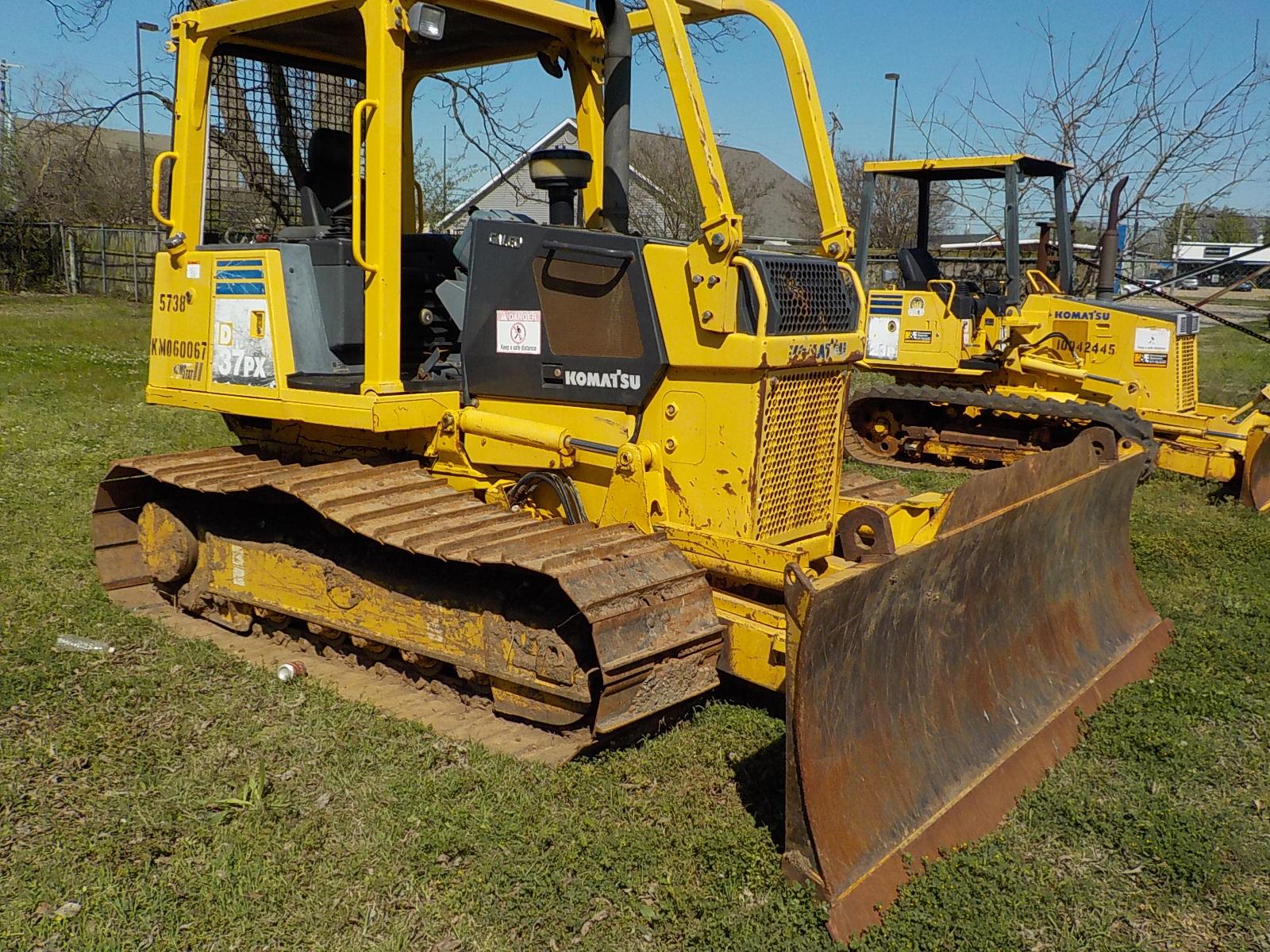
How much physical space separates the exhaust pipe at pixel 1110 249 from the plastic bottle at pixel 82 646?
9363mm

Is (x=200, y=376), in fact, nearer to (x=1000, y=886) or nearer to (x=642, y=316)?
(x=642, y=316)

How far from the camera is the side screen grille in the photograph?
14.8 ft

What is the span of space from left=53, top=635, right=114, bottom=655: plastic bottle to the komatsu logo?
2671 mm

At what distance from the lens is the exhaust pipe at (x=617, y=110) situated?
5.09 metres

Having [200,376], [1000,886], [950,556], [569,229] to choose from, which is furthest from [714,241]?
[200,376]

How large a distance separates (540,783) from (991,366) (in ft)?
27.5

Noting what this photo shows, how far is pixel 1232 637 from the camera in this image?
19.6ft

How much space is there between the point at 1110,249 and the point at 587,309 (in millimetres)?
8181

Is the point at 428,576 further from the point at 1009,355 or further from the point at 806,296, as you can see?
the point at 1009,355

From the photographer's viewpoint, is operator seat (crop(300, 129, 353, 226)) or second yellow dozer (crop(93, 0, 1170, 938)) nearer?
second yellow dozer (crop(93, 0, 1170, 938))

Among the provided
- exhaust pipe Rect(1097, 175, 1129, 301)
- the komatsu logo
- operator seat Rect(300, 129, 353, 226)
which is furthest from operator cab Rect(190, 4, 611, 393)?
exhaust pipe Rect(1097, 175, 1129, 301)

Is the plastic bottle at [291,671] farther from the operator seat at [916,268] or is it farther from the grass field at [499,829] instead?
the operator seat at [916,268]

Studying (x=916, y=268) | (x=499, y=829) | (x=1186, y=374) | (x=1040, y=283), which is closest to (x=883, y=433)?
(x=916, y=268)

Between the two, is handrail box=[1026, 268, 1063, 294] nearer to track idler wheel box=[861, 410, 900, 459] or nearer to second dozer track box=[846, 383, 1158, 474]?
second dozer track box=[846, 383, 1158, 474]
